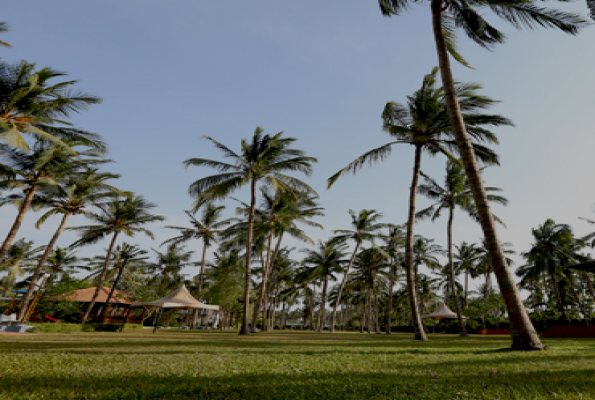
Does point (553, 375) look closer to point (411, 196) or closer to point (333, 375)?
point (333, 375)

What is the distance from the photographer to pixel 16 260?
99.9 feet

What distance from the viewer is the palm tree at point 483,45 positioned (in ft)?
25.9

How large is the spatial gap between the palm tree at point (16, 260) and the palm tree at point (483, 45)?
97.4 ft

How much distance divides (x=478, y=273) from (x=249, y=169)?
123 feet

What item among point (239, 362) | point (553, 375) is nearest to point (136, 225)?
point (239, 362)

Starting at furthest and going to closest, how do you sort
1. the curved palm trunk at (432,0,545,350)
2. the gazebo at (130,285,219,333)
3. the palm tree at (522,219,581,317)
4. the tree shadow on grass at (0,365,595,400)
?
the palm tree at (522,219,581,317) → the gazebo at (130,285,219,333) → the curved palm trunk at (432,0,545,350) → the tree shadow on grass at (0,365,595,400)

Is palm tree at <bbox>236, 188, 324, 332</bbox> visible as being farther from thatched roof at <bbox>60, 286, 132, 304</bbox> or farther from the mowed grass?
the mowed grass

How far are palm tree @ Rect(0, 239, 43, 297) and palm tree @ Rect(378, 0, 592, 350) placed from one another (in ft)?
97.4

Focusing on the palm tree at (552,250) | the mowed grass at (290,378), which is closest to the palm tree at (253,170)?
the mowed grass at (290,378)

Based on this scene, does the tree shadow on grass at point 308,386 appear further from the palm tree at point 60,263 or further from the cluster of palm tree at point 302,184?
the palm tree at point 60,263

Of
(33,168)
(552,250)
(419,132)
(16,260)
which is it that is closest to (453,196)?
(419,132)

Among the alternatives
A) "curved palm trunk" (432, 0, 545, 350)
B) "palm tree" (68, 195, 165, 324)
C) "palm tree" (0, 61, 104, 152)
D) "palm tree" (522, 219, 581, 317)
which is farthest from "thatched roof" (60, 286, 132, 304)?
"palm tree" (522, 219, 581, 317)

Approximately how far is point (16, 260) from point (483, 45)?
126 feet

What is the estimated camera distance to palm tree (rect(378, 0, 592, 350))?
25.9ft
